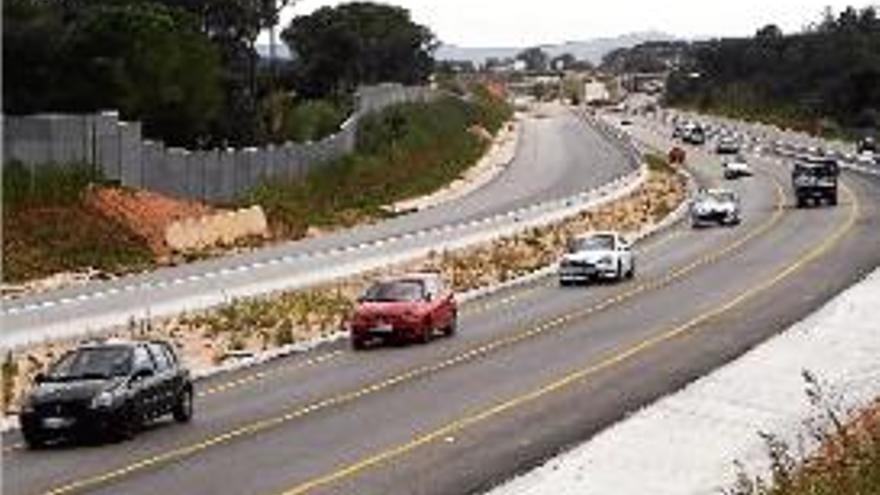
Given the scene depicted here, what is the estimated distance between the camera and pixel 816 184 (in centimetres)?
8419

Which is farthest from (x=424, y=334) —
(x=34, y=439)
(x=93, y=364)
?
(x=34, y=439)

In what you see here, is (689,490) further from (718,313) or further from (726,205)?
(726,205)

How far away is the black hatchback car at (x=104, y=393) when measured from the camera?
24484 millimetres

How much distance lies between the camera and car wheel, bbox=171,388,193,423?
88.4ft

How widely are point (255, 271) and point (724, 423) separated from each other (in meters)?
25.9

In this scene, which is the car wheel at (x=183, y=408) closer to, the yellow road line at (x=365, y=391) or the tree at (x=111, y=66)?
the yellow road line at (x=365, y=391)

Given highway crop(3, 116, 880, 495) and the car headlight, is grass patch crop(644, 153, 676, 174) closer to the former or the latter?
highway crop(3, 116, 880, 495)

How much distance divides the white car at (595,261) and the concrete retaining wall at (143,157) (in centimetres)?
1964

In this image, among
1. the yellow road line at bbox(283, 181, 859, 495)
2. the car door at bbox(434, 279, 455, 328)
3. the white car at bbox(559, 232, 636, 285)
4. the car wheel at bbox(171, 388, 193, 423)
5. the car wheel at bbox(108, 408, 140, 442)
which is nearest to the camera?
the yellow road line at bbox(283, 181, 859, 495)

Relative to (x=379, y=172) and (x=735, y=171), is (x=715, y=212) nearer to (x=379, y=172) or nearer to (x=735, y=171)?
(x=379, y=172)

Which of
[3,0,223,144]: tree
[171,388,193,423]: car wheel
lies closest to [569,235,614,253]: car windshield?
[171,388,193,423]: car wheel

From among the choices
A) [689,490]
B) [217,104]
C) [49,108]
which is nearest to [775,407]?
[689,490]

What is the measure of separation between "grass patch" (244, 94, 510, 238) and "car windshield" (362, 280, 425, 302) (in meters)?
35.6

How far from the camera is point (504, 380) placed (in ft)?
103
